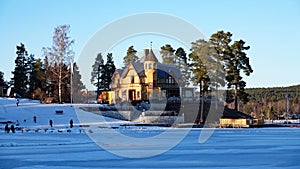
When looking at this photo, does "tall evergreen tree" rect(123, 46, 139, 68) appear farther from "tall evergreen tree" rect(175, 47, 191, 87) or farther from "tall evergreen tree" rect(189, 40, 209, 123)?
"tall evergreen tree" rect(189, 40, 209, 123)

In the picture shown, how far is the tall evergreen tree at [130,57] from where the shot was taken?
73.9m

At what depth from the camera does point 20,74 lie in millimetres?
71812

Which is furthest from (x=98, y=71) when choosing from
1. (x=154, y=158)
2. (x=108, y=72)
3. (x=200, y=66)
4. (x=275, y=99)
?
(x=275, y=99)

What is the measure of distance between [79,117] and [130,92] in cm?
2039

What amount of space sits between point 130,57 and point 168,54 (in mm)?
8767

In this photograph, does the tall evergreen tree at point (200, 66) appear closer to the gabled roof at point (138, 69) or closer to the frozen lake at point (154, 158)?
the gabled roof at point (138, 69)

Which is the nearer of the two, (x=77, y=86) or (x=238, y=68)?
(x=238, y=68)

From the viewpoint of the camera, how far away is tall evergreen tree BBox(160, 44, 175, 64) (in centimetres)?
6750

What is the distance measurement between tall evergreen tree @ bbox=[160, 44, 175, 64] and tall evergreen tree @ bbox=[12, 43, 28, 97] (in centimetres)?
2069

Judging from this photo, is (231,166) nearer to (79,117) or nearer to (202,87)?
(79,117)

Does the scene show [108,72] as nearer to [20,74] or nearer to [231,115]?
[20,74]

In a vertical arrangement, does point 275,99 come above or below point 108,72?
below

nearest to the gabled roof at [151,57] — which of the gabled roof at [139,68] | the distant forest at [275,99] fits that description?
the gabled roof at [139,68]

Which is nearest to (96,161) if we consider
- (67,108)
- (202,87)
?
(67,108)
